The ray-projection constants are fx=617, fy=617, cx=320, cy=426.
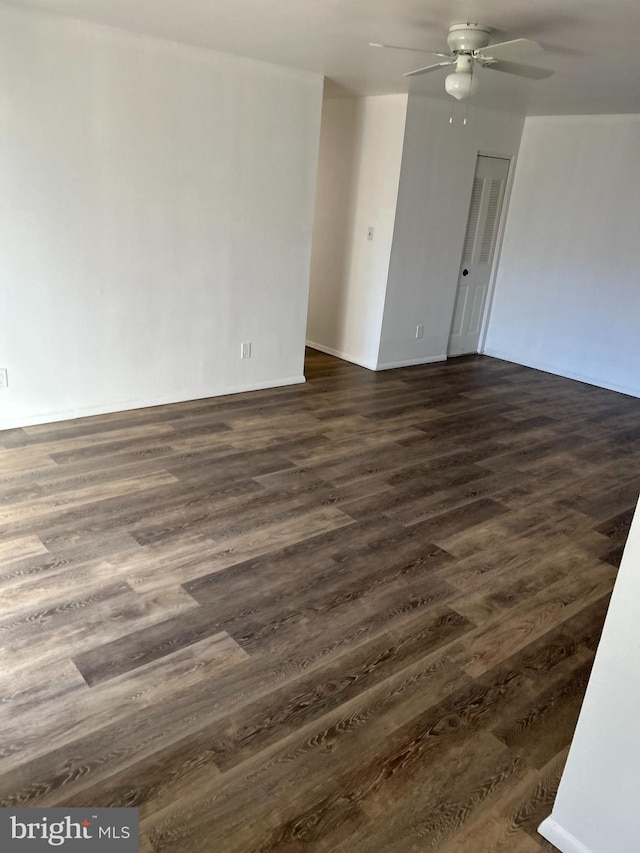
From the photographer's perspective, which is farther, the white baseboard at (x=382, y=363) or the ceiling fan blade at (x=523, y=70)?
the white baseboard at (x=382, y=363)

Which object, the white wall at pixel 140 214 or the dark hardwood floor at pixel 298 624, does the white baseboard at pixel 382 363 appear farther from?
the dark hardwood floor at pixel 298 624

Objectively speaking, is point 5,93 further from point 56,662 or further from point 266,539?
point 56,662

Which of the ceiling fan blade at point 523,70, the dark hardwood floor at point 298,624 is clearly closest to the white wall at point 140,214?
the dark hardwood floor at point 298,624

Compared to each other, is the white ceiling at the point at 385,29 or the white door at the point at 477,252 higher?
the white ceiling at the point at 385,29

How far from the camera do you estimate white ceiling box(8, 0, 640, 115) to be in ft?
9.51

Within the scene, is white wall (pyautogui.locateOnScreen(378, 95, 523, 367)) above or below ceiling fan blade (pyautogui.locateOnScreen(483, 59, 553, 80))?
below

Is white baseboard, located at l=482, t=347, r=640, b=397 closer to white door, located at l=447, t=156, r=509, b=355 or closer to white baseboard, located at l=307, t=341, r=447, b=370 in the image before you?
white door, located at l=447, t=156, r=509, b=355

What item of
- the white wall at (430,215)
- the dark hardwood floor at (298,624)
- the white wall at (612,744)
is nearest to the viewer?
the white wall at (612,744)

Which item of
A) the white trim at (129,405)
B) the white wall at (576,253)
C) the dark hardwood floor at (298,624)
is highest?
the white wall at (576,253)

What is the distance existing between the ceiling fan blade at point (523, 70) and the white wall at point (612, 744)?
334 centimetres

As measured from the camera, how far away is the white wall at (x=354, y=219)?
18.4ft

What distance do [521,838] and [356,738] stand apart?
21.0 inches

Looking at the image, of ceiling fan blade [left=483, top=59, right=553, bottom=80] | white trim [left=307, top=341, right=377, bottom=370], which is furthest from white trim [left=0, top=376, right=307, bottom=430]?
ceiling fan blade [left=483, top=59, right=553, bottom=80]

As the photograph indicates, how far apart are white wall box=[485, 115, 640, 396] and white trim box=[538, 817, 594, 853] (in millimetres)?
5189
